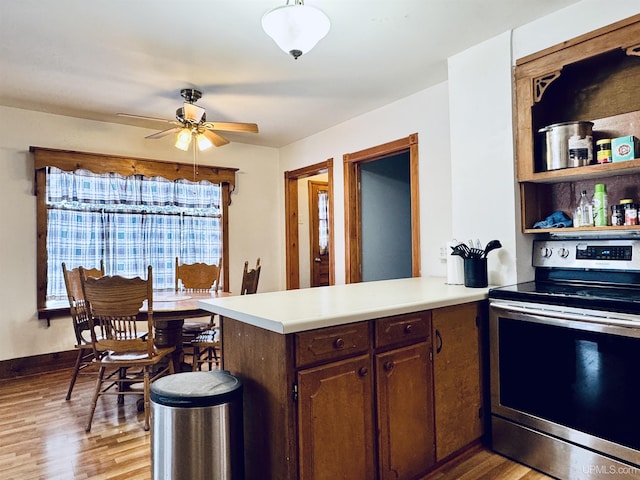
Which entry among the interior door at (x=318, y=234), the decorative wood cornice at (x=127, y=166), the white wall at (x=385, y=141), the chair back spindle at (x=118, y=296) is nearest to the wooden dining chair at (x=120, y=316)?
the chair back spindle at (x=118, y=296)

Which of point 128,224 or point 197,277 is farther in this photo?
point 128,224

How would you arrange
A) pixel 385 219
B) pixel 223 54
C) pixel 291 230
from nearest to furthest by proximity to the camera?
pixel 223 54
pixel 385 219
pixel 291 230

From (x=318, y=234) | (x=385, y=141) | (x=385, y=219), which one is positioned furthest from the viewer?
(x=318, y=234)

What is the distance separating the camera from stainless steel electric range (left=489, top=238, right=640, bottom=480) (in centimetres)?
170

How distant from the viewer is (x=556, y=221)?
2.31 m

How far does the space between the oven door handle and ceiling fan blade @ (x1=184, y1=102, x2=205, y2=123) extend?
2507 millimetres

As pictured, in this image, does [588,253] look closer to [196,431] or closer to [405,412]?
[405,412]

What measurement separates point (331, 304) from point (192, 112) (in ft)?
6.92

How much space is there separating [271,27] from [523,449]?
234cm

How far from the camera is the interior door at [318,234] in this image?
577 centimetres

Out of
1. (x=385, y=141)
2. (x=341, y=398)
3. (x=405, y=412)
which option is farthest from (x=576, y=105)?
(x=341, y=398)

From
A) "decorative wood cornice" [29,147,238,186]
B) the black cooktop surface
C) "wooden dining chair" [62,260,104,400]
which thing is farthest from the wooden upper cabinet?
"decorative wood cornice" [29,147,238,186]

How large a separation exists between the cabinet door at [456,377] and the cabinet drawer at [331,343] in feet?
1.59

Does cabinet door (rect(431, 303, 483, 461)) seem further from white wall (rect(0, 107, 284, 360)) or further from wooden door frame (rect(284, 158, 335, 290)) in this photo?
white wall (rect(0, 107, 284, 360))
